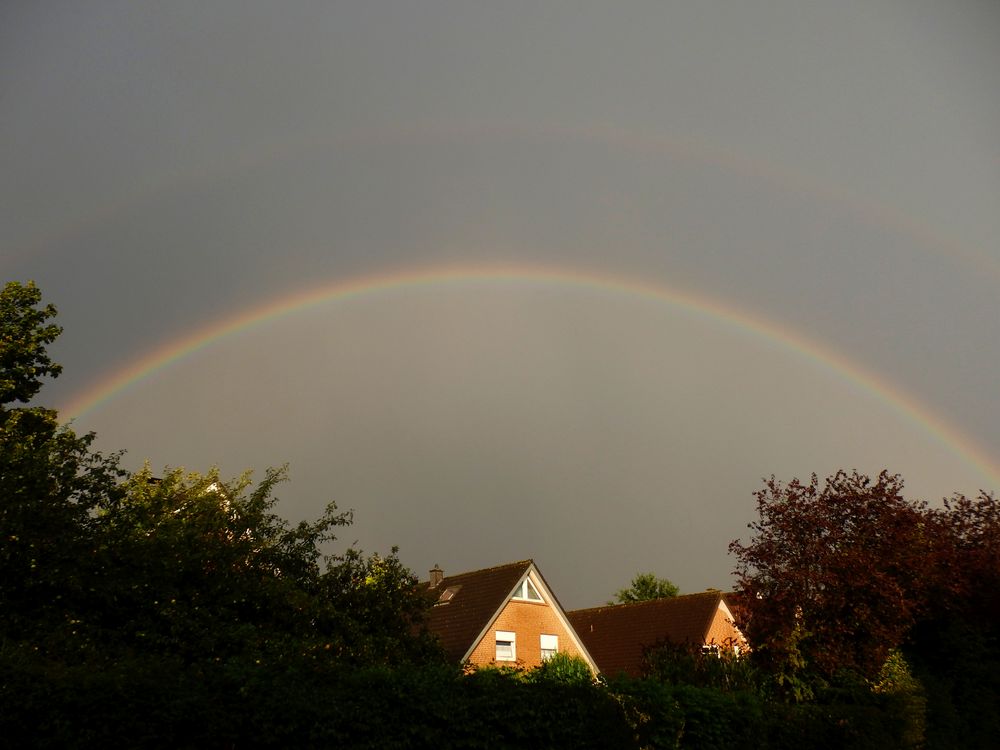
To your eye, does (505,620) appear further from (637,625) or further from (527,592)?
(637,625)

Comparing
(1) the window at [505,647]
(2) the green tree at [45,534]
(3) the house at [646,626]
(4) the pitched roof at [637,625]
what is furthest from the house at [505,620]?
(2) the green tree at [45,534]

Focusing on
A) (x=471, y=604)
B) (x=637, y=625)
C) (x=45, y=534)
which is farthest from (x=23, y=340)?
(x=637, y=625)

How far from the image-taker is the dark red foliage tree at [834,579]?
18203 millimetres

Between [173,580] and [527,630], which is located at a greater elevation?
[527,630]

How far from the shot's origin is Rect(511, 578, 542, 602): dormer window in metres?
37.0

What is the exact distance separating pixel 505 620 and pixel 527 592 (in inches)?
76.4

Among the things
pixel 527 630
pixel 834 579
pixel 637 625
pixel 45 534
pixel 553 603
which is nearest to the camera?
pixel 45 534

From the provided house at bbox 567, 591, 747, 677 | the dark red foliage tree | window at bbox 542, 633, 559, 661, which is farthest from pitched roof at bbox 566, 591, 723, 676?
the dark red foliage tree

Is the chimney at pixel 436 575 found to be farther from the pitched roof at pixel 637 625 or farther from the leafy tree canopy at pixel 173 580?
the leafy tree canopy at pixel 173 580

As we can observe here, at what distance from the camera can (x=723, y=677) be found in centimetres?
1691

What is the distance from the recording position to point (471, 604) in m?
36.9

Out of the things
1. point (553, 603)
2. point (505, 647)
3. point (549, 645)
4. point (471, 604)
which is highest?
point (553, 603)

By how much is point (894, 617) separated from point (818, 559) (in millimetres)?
1906

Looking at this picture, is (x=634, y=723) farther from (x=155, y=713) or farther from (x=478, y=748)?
(x=155, y=713)
